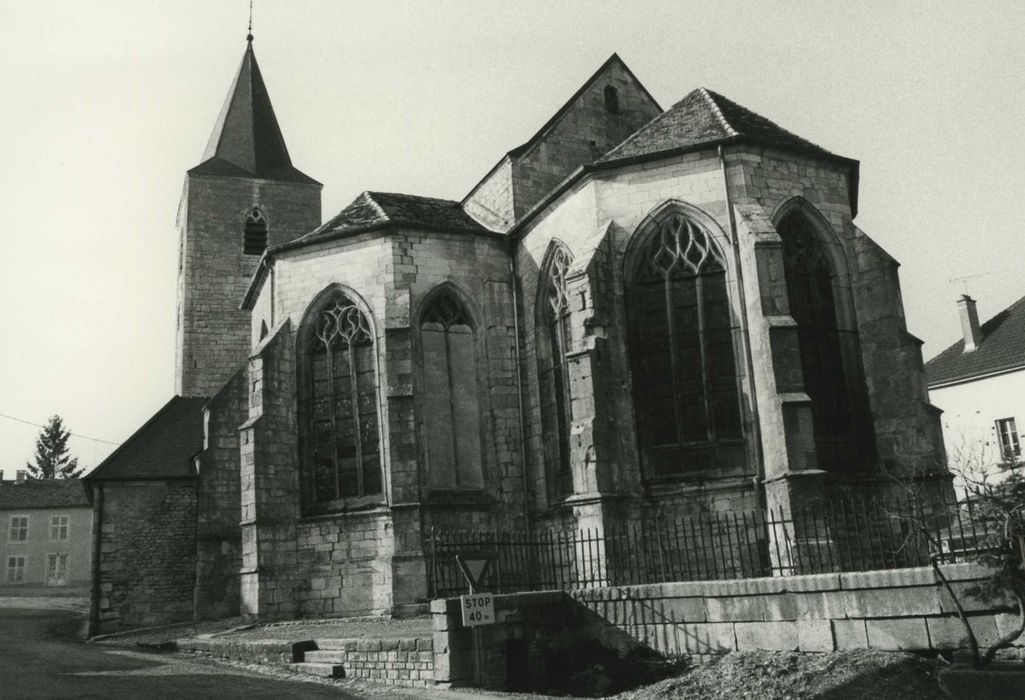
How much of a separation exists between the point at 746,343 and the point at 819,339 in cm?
148

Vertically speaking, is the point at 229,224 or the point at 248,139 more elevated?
the point at 248,139

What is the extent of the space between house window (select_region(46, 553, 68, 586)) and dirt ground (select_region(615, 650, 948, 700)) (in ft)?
138

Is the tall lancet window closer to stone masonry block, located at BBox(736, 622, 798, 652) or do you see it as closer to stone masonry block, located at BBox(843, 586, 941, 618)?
stone masonry block, located at BBox(736, 622, 798, 652)

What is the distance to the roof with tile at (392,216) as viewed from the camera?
17.7 metres

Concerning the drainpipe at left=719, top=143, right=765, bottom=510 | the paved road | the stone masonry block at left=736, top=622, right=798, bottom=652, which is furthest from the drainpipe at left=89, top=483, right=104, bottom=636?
the stone masonry block at left=736, top=622, right=798, bottom=652

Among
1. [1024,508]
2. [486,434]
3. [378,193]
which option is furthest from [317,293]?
[1024,508]

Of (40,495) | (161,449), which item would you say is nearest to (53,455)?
(40,495)

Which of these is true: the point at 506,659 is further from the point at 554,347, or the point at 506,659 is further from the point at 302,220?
the point at 302,220

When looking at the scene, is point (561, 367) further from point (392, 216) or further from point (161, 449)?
point (161, 449)

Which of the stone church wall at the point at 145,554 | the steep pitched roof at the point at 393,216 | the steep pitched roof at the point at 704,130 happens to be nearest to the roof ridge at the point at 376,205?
the steep pitched roof at the point at 393,216

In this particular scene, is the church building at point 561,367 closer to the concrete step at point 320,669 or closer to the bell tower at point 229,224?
the concrete step at point 320,669

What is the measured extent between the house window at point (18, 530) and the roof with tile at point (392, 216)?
34.1m

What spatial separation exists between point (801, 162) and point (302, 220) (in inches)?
775

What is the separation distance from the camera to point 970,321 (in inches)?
1253
